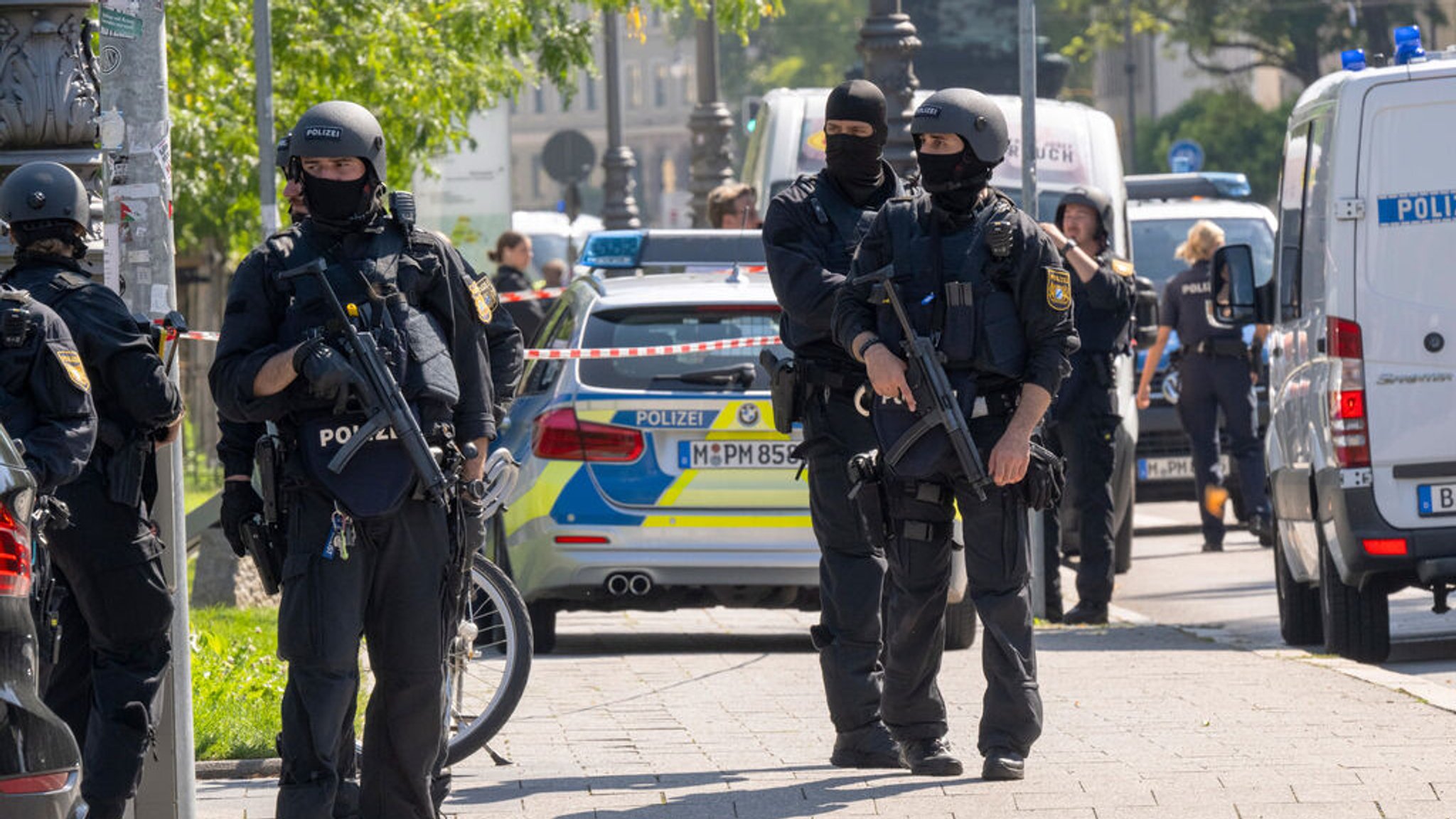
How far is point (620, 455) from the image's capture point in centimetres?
1044

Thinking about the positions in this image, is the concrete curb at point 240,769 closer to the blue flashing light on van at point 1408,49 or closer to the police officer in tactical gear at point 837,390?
the police officer in tactical gear at point 837,390

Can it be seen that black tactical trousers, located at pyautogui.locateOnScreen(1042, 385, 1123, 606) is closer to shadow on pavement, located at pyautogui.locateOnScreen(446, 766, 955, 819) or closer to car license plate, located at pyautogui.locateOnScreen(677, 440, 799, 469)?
car license plate, located at pyautogui.locateOnScreen(677, 440, 799, 469)

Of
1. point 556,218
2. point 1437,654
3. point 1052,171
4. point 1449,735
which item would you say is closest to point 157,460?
point 1449,735

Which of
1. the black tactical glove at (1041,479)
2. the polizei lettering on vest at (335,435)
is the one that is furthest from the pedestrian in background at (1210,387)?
the polizei lettering on vest at (335,435)

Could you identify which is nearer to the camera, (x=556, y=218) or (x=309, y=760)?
(x=309, y=760)

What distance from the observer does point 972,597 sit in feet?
23.4

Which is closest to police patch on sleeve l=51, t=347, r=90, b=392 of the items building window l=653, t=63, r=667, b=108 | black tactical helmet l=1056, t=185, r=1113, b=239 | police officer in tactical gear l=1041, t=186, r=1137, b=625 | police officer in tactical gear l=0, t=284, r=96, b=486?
police officer in tactical gear l=0, t=284, r=96, b=486

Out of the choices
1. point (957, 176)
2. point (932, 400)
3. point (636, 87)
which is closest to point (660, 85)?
point (636, 87)

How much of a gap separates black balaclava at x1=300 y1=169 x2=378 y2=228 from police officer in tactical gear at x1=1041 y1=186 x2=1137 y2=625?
578 cm

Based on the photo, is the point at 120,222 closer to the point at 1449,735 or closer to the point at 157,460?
the point at 157,460

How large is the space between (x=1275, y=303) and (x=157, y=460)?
5.81m

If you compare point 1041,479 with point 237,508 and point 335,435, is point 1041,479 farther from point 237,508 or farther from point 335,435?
point 237,508

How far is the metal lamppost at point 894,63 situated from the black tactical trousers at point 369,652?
8209mm

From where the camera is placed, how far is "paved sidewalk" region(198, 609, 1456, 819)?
22.1ft
